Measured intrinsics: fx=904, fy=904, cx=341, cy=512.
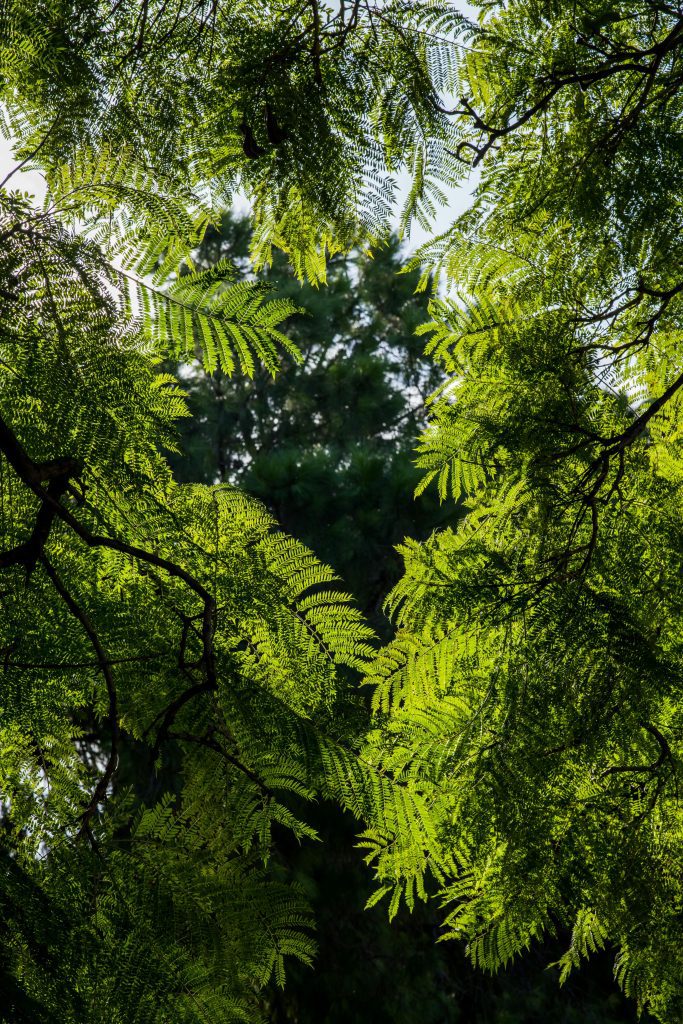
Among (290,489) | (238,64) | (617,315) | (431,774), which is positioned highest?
(290,489)

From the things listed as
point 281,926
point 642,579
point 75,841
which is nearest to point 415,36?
point 642,579

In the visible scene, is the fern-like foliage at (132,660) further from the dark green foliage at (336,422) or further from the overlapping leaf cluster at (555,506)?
the dark green foliage at (336,422)

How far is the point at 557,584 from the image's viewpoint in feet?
5.74

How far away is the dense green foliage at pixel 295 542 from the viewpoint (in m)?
1.27

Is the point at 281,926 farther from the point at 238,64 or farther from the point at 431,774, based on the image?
the point at 238,64

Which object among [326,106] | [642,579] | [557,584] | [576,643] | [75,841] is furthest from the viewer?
[642,579]

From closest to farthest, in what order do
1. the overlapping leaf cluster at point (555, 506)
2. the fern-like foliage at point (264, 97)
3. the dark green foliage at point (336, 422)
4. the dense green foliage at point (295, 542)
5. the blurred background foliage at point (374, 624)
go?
the dense green foliage at point (295, 542) < the fern-like foliage at point (264, 97) < the overlapping leaf cluster at point (555, 506) < the blurred background foliage at point (374, 624) < the dark green foliage at point (336, 422)

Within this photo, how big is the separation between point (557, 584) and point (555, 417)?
372mm

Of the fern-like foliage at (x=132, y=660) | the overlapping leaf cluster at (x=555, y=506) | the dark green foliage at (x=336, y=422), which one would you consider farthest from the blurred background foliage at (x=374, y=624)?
the fern-like foliage at (x=132, y=660)

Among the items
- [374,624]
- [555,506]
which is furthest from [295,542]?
[374,624]

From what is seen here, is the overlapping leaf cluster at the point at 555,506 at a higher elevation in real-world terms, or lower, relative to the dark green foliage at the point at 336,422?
lower

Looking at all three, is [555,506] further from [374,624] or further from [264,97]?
[374,624]

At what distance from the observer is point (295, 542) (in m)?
2.05

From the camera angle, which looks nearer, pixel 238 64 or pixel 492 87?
pixel 238 64
